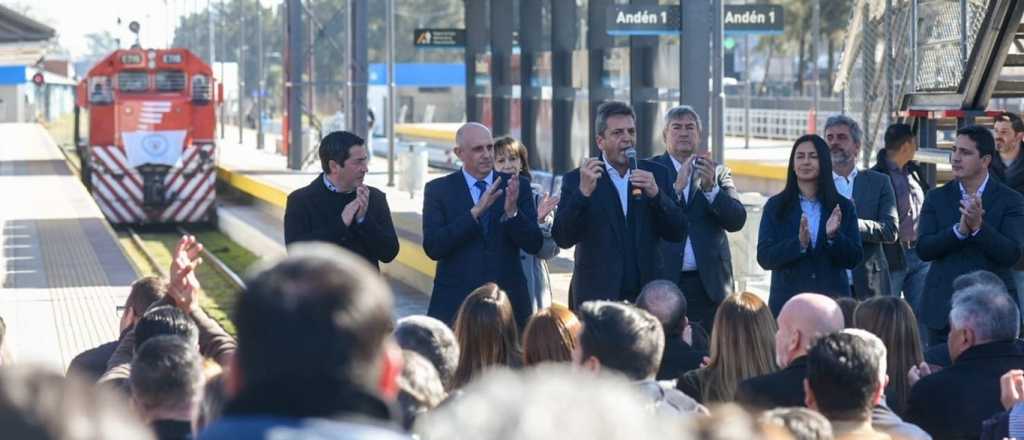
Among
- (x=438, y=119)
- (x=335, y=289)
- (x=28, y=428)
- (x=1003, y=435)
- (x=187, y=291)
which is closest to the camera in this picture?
(x=28, y=428)

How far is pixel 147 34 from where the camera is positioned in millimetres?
102375

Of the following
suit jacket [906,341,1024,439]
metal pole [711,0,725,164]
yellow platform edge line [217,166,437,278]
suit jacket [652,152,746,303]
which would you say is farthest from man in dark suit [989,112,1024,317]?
suit jacket [906,341,1024,439]

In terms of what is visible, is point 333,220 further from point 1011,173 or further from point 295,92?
point 295,92

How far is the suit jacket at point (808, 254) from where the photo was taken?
861cm

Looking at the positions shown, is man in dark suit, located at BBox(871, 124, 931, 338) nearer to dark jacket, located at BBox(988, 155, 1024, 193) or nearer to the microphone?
dark jacket, located at BBox(988, 155, 1024, 193)

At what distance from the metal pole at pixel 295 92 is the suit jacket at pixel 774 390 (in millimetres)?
31500

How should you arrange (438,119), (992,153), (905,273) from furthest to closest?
(438,119) → (905,273) → (992,153)

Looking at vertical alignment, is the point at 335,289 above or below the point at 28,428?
above

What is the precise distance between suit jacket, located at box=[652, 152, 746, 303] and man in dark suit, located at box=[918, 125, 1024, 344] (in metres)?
1.12

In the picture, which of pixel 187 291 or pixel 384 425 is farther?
pixel 187 291

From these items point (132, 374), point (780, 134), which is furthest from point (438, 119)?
point (132, 374)

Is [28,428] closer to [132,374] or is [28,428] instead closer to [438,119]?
[132,374]

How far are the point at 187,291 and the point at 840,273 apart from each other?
3627mm

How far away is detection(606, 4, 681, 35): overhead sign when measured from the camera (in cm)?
1537
